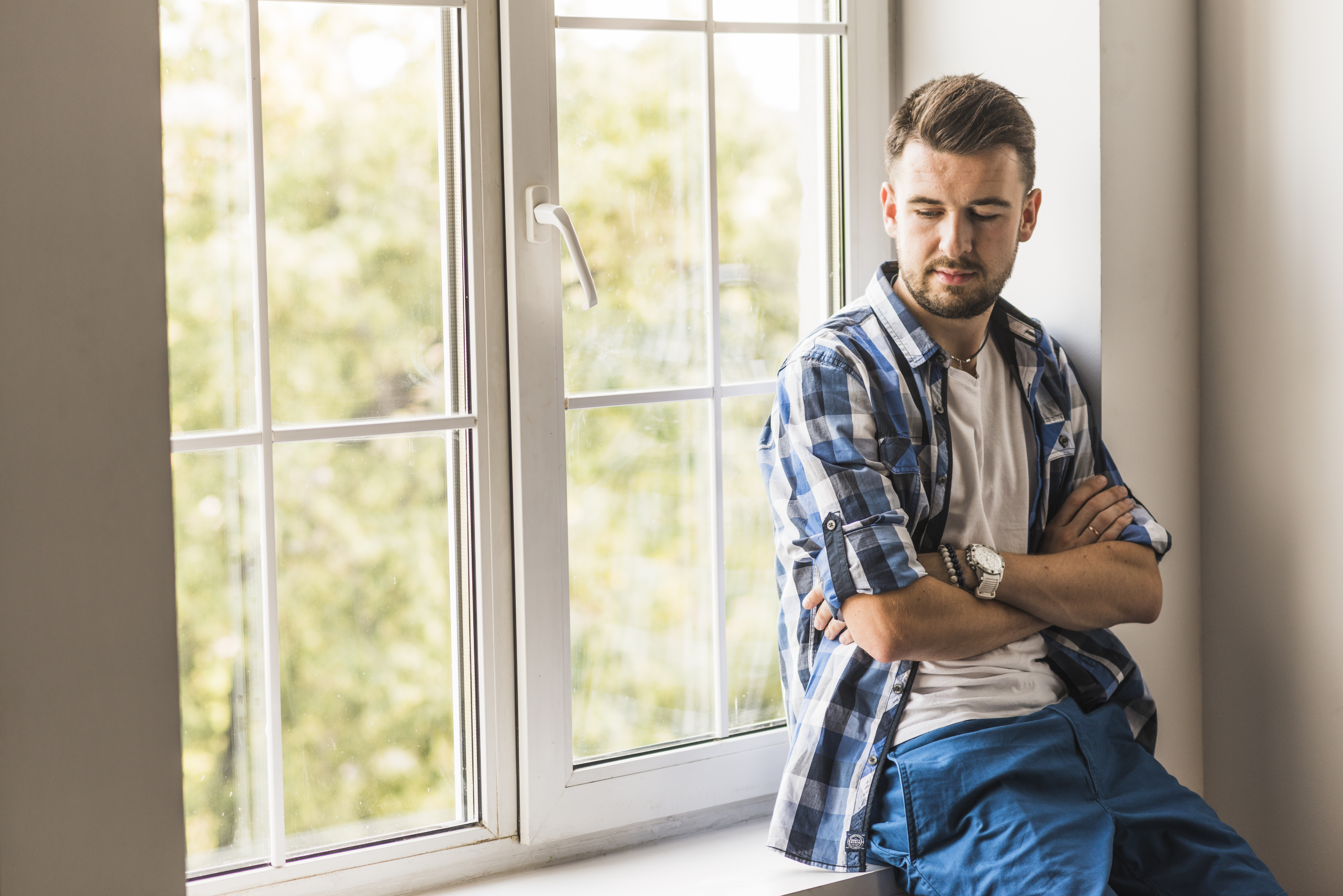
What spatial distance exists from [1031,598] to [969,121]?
594mm

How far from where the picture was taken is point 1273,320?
1.46 metres

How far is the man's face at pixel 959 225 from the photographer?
1300 mm

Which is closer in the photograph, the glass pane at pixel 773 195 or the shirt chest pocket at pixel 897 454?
the shirt chest pocket at pixel 897 454

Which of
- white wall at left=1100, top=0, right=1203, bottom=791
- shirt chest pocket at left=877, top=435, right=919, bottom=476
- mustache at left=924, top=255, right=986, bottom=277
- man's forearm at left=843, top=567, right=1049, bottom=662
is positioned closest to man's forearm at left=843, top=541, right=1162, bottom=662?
man's forearm at left=843, top=567, right=1049, bottom=662

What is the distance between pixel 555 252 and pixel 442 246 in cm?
15

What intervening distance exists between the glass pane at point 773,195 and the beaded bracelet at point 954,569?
1.39ft

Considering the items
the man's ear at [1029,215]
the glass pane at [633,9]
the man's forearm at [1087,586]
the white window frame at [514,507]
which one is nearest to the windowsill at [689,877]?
the white window frame at [514,507]

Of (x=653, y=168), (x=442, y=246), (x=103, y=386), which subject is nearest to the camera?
(x=103, y=386)

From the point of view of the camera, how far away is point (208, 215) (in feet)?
3.86

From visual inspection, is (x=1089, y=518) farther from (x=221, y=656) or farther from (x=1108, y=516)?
(x=221, y=656)

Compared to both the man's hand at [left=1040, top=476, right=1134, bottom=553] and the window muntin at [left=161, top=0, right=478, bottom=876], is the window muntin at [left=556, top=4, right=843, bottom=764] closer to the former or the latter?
the window muntin at [left=161, top=0, right=478, bottom=876]

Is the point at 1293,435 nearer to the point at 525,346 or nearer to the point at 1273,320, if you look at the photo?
the point at 1273,320

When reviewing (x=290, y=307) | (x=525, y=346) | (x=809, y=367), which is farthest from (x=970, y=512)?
(x=290, y=307)

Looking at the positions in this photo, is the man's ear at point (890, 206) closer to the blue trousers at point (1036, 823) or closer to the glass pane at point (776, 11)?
the glass pane at point (776, 11)
